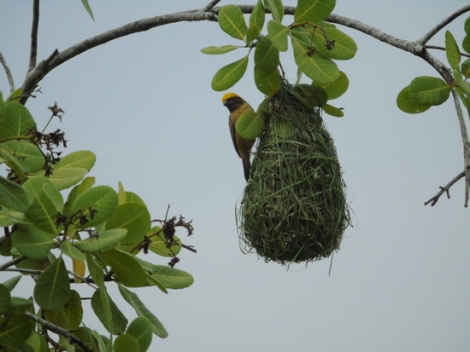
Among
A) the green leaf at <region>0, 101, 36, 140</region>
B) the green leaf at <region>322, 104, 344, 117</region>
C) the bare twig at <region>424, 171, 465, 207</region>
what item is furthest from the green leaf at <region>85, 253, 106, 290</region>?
the green leaf at <region>322, 104, 344, 117</region>

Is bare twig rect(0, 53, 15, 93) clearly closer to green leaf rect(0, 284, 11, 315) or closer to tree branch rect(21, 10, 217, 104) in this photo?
tree branch rect(21, 10, 217, 104)

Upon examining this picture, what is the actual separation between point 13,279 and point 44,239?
10.6 inches

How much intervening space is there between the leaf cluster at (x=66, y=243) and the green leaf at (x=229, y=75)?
0.60m

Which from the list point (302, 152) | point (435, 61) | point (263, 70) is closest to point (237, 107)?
point (302, 152)

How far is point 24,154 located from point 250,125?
1.28 m

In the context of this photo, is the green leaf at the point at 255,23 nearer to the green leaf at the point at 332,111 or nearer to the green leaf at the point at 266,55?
the green leaf at the point at 266,55

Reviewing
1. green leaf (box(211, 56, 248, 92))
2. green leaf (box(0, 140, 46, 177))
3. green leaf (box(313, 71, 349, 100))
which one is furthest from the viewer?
green leaf (box(313, 71, 349, 100))

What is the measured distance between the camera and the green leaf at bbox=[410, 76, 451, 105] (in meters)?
1.93

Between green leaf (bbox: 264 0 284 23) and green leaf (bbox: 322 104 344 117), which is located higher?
green leaf (bbox: 322 104 344 117)

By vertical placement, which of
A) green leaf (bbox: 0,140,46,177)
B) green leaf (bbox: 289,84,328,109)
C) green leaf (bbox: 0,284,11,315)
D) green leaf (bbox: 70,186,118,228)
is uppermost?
green leaf (bbox: 289,84,328,109)

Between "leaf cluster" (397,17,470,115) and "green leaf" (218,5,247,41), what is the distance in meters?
0.53

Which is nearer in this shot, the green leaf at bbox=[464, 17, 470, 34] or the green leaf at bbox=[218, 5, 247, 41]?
the green leaf at bbox=[464, 17, 470, 34]

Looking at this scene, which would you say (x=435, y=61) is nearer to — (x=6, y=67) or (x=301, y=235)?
(x=301, y=235)

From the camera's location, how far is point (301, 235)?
8.93ft
